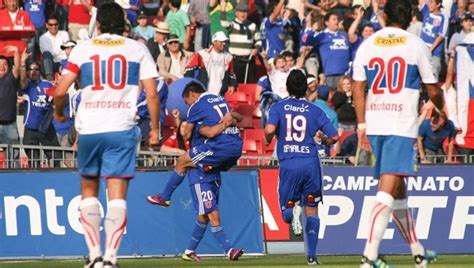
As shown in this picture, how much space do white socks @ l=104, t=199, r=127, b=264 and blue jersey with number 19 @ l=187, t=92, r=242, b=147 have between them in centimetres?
625

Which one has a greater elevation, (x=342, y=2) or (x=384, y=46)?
(x=384, y=46)

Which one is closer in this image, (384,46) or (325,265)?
(384,46)

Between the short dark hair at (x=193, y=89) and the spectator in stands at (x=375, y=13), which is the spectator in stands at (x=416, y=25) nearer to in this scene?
the spectator in stands at (x=375, y=13)

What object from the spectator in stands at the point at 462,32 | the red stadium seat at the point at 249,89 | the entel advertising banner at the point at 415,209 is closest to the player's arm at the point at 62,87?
the entel advertising banner at the point at 415,209

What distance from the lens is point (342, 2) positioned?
32.3m

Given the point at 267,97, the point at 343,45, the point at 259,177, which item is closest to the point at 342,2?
the point at 343,45

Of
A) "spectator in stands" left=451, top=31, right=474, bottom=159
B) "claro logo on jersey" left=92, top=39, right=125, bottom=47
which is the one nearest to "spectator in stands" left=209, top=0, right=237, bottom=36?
"spectator in stands" left=451, top=31, right=474, bottom=159

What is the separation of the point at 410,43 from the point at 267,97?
12.9 meters

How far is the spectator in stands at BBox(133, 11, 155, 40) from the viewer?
3133 cm

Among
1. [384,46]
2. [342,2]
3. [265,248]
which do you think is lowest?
[265,248]

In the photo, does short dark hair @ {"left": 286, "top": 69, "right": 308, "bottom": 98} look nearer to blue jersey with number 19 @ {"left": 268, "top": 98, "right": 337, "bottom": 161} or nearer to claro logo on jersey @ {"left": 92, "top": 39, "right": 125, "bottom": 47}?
blue jersey with number 19 @ {"left": 268, "top": 98, "right": 337, "bottom": 161}

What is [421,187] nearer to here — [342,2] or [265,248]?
[265,248]

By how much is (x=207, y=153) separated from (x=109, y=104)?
20.7 feet

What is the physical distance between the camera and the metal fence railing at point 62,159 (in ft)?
76.6
